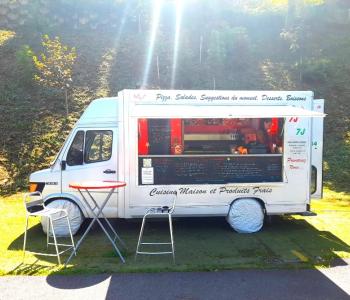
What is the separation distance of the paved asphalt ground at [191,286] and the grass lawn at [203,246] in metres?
0.24

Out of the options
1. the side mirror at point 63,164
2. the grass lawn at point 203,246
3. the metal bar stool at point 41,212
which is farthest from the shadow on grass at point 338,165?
the metal bar stool at point 41,212

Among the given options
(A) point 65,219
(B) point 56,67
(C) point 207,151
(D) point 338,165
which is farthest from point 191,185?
(B) point 56,67

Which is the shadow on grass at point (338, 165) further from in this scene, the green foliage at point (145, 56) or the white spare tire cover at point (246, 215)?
the white spare tire cover at point (246, 215)

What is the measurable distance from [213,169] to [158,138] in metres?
1.19

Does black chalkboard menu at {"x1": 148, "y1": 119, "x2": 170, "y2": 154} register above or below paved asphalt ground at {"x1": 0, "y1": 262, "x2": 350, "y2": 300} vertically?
above

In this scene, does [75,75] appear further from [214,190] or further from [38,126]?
[214,190]

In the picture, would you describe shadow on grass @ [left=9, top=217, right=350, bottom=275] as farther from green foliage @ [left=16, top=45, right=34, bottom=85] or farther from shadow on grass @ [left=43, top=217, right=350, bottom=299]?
green foliage @ [left=16, top=45, right=34, bottom=85]

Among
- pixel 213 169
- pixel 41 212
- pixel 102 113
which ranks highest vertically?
pixel 102 113

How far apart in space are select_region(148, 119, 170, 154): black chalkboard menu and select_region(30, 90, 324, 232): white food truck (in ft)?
0.06

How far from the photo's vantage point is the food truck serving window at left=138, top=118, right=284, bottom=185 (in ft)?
26.2

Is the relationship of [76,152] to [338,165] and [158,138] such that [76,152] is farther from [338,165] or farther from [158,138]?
[338,165]

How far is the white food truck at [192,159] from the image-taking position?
795 centimetres

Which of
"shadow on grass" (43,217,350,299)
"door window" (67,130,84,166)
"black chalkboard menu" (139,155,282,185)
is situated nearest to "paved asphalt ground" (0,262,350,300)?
"shadow on grass" (43,217,350,299)

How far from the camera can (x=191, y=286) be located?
5.70 meters
